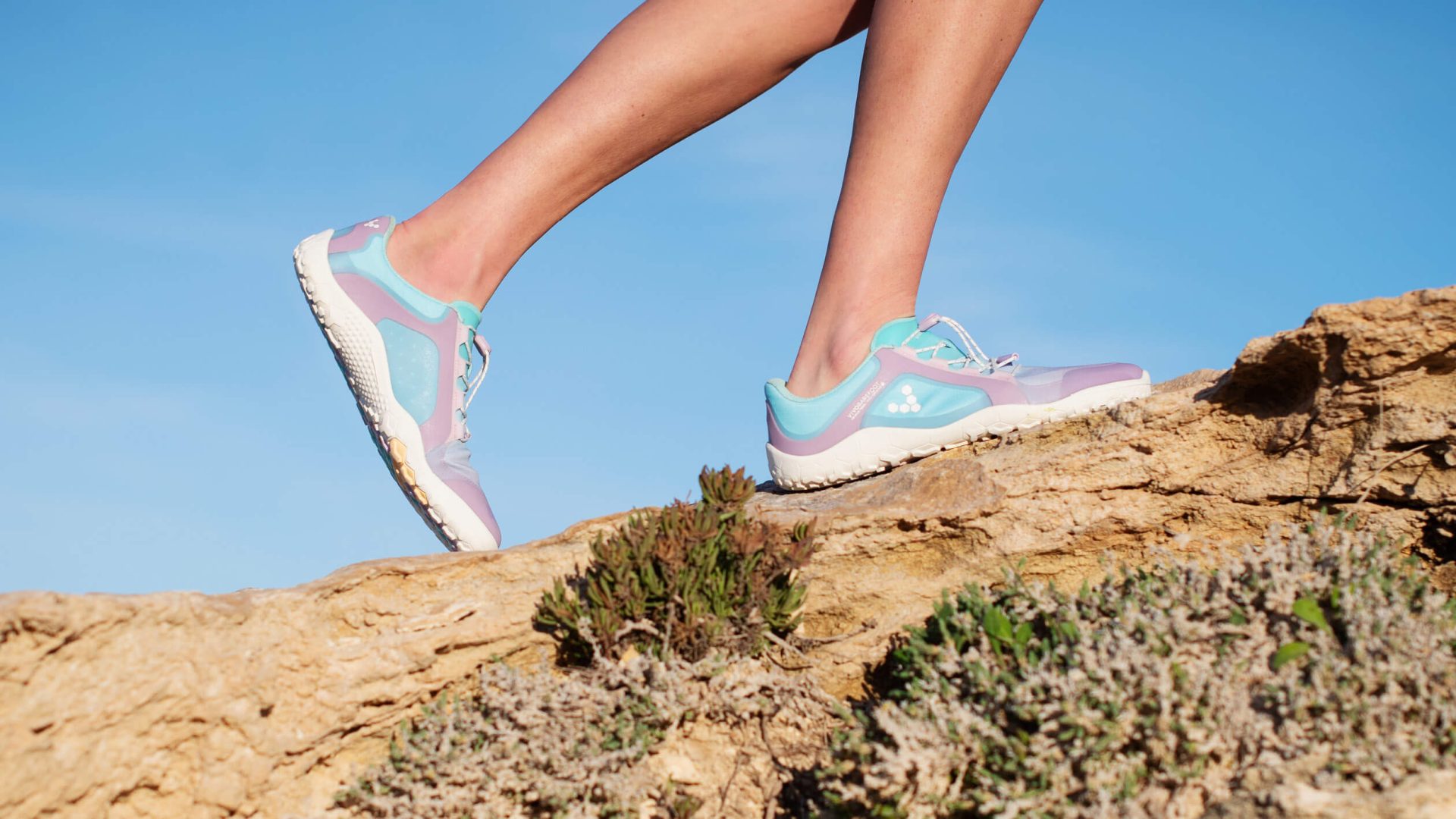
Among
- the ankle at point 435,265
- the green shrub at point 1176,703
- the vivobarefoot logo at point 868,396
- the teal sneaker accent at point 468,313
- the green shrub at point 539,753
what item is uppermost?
the ankle at point 435,265

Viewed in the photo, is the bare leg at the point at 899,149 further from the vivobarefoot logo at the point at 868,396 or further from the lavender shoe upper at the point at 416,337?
the lavender shoe upper at the point at 416,337

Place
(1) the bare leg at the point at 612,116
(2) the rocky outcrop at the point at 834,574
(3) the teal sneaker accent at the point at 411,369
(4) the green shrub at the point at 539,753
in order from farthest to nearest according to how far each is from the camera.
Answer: (3) the teal sneaker accent at the point at 411,369
(1) the bare leg at the point at 612,116
(4) the green shrub at the point at 539,753
(2) the rocky outcrop at the point at 834,574

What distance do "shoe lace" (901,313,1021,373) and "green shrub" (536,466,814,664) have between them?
48.4 inches

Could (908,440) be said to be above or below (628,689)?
above

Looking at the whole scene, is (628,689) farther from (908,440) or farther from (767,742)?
(908,440)

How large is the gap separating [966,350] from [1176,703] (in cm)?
207

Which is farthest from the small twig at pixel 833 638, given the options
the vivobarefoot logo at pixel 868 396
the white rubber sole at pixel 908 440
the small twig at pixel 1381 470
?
the small twig at pixel 1381 470

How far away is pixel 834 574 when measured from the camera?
11.0ft

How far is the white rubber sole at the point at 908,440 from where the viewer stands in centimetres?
382

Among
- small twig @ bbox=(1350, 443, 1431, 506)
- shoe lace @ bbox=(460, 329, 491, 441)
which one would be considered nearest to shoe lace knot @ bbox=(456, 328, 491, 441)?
shoe lace @ bbox=(460, 329, 491, 441)

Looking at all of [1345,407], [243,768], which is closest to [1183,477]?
[1345,407]

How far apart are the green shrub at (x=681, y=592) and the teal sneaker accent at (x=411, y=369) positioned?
1.20m

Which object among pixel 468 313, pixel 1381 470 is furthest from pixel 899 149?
pixel 1381 470

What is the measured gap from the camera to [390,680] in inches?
113
